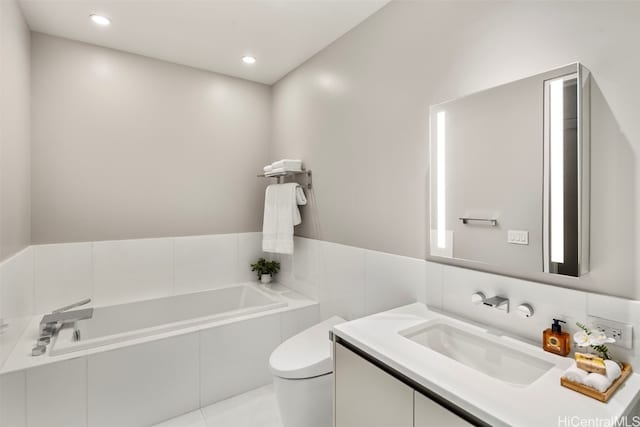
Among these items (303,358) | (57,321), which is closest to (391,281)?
(303,358)

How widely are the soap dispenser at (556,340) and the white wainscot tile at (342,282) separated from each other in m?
1.10

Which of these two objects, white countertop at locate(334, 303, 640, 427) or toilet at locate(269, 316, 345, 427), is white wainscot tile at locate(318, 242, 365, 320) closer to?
toilet at locate(269, 316, 345, 427)

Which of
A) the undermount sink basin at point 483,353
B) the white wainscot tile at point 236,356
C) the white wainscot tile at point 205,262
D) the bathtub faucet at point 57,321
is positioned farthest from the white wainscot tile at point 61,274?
the undermount sink basin at point 483,353

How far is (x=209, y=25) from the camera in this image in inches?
87.4

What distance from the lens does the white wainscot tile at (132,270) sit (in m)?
2.53

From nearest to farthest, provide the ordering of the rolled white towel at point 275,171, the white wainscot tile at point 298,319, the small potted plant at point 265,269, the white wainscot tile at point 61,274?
the white wainscot tile at point 61,274 < the white wainscot tile at point 298,319 < the rolled white towel at point 275,171 < the small potted plant at point 265,269

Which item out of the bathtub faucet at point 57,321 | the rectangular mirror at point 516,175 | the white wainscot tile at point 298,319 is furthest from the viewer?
the white wainscot tile at point 298,319

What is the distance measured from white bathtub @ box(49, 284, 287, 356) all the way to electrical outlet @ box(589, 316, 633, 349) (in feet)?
6.35

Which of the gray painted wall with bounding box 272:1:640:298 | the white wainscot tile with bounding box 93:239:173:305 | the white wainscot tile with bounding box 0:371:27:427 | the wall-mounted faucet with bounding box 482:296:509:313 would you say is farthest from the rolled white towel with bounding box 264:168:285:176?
the white wainscot tile with bounding box 0:371:27:427

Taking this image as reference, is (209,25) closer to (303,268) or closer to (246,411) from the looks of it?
(303,268)

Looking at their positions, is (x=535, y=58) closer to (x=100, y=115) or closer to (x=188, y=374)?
(x=188, y=374)

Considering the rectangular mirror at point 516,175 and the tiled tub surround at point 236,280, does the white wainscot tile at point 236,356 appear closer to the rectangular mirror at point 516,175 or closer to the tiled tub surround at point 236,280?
the tiled tub surround at point 236,280

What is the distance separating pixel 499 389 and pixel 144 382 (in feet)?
6.40

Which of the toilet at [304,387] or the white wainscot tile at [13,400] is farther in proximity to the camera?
the toilet at [304,387]
